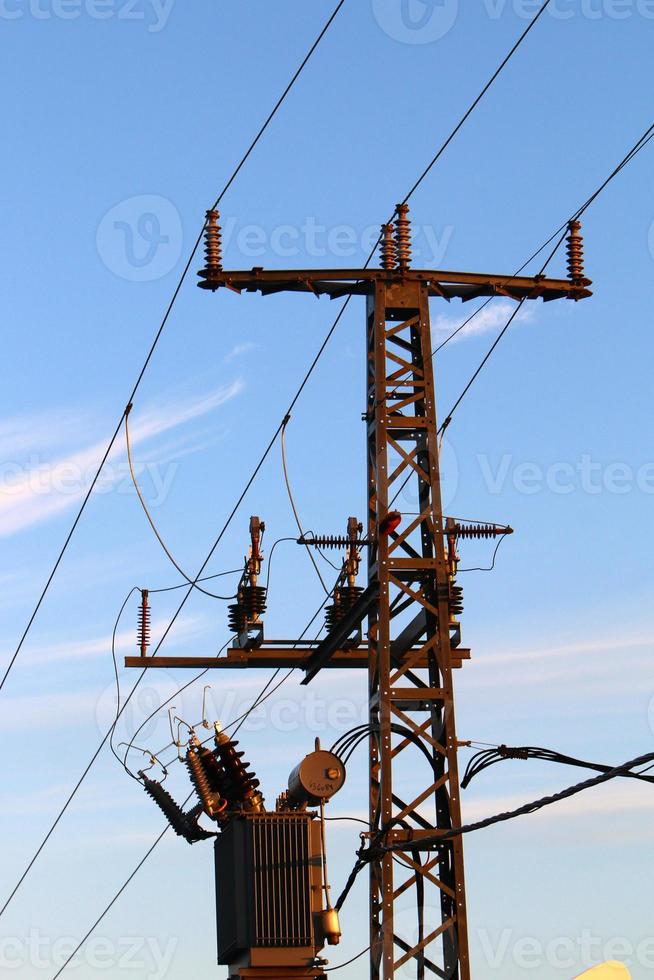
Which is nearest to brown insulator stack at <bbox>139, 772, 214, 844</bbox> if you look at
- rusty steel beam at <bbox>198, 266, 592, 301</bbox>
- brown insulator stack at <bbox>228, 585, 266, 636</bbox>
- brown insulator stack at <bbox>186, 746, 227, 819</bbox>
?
brown insulator stack at <bbox>186, 746, 227, 819</bbox>

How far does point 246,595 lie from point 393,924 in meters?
5.35

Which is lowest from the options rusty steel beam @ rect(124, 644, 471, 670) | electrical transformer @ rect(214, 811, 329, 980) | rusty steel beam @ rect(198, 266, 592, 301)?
electrical transformer @ rect(214, 811, 329, 980)

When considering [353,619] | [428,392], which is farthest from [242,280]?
[353,619]

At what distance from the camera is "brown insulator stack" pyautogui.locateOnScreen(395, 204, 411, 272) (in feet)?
76.2

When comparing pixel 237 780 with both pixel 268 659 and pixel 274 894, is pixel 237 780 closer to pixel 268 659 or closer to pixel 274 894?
pixel 274 894

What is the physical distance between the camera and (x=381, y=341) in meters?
22.9

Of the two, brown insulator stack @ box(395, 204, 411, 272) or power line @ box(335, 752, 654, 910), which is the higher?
brown insulator stack @ box(395, 204, 411, 272)

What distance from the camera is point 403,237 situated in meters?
23.3

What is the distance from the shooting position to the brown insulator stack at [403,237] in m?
23.2

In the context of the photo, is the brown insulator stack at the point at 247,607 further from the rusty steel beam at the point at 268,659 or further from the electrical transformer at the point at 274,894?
the electrical transformer at the point at 274,894

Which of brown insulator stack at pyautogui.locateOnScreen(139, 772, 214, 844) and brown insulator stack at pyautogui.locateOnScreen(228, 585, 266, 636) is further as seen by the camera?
brown insulator stack at pyautogui.locateOnScreen(228, 585, 266, 636)

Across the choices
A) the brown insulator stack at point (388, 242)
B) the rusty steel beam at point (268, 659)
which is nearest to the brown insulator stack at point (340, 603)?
the rusty steel beam at point (268, 659)

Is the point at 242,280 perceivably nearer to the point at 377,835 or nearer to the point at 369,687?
the point at 369,687

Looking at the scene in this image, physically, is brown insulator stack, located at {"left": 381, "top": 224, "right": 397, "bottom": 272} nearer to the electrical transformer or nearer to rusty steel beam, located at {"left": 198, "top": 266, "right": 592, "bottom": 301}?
rusty steel beam, located at {"left": 198, "top": 266, "right": 592, "bottom": 301}
